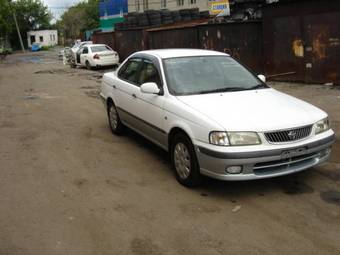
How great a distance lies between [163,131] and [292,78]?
8.65 meters

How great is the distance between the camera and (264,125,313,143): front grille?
4789mm

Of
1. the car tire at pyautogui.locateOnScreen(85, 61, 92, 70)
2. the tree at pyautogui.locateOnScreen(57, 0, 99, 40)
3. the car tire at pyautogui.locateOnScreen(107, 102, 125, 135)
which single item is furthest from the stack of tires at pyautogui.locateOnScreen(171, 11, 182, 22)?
the tree at pyautogui.locateOnScreen(57, 0, 99, 40)

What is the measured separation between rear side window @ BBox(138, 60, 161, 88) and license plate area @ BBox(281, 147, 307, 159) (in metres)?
2.02

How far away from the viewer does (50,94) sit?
14.3 m

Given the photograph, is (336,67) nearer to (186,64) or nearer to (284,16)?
(284,16)

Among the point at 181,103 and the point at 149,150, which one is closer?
the point at 181,103

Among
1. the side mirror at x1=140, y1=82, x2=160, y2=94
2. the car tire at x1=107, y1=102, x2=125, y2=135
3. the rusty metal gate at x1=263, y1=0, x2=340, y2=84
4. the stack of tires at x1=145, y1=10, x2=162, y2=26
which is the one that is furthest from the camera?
the stack of tires at x1=145, y1=10, x2=162, y2=26

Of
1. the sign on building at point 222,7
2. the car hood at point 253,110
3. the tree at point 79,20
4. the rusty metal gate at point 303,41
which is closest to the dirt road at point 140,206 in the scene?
the car hood at point 253,110

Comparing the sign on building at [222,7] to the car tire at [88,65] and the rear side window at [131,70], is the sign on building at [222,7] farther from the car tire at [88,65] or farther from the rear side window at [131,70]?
the rear side window at [131,70]

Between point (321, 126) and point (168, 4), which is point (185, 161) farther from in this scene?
point (168, 4)

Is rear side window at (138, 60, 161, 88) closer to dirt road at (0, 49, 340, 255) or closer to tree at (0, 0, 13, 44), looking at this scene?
dirt road at (0, 49, 340, 255)

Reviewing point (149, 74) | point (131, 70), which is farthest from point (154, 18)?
point (149, 74)

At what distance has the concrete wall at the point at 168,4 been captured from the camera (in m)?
39.2

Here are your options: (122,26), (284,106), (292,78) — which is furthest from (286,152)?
(122,26)
